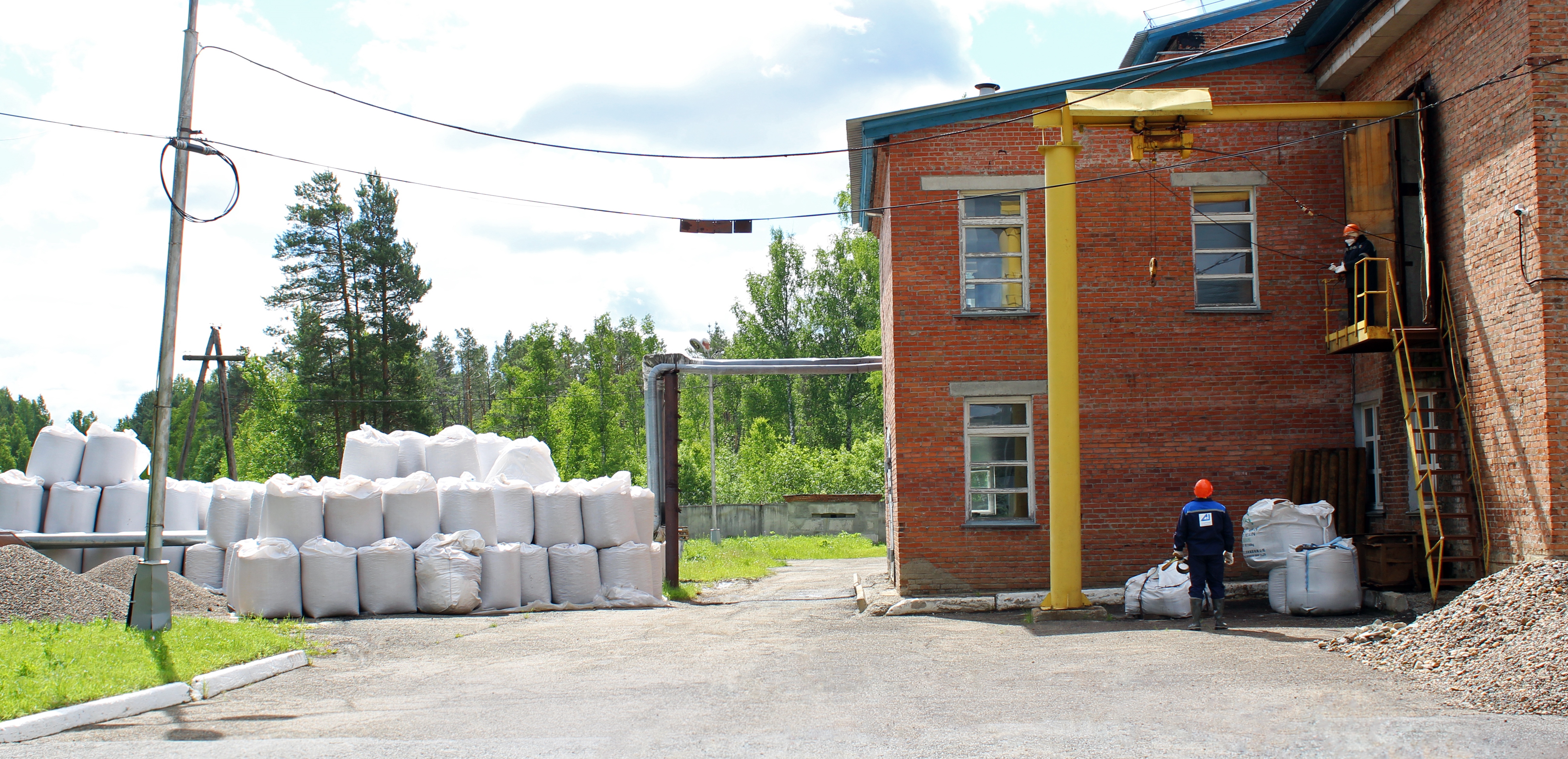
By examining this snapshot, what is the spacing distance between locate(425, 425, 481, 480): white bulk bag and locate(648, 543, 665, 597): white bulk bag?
2873mm

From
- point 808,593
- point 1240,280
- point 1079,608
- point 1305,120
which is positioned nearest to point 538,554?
point 808,593

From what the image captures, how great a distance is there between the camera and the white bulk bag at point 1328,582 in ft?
36.7

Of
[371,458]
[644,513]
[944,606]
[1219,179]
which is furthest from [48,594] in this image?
[1219,179]

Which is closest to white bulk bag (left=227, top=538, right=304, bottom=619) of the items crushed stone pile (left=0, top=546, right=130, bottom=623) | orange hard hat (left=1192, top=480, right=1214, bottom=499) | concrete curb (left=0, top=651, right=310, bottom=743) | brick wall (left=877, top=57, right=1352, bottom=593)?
crushed stone pile (left=0, top=546, right=130, bottom=623)

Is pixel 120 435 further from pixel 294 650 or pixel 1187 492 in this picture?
pixel 1187 492

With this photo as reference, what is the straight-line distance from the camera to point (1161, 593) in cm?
1159

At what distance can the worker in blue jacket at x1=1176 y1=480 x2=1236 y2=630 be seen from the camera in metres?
10.7

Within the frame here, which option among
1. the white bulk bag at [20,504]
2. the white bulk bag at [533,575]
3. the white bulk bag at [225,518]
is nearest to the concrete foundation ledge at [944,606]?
the white bulk bag at [533,575]

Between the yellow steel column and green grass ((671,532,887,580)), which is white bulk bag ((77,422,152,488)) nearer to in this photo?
green grass ((671,532,887,580))

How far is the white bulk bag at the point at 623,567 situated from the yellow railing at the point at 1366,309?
9004 millimetres

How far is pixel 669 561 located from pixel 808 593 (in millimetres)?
2302

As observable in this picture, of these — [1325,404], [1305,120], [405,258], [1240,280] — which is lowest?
[1325,404]

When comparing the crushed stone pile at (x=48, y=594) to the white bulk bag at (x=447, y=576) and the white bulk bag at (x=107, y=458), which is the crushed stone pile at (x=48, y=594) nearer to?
the white bulk bag at (x=447, y=576)

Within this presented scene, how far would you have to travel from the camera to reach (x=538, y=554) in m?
14.2
